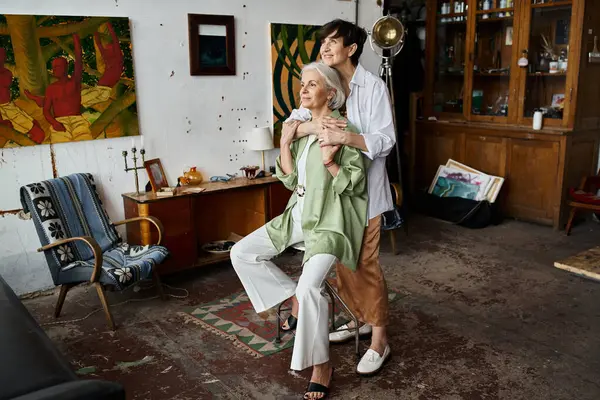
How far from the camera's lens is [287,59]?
5.18m

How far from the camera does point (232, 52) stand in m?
4.82

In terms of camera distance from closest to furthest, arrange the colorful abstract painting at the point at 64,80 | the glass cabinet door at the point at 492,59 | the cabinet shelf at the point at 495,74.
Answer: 1. the colorful abstract painting at the point at 64,80
2. the glass cabinet door at the point at 492,59
3. the cabinet shelf at the point at 495,74

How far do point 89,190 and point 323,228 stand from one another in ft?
6.78

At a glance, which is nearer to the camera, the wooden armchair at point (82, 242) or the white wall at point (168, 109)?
the wooden armchair at point (82, 242)

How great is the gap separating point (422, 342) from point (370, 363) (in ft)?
1.69

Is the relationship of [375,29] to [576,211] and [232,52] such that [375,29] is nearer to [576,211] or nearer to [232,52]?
[232,52]

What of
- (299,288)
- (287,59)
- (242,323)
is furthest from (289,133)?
(287,59)

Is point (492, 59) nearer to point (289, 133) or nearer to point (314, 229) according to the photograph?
point (289, 133)

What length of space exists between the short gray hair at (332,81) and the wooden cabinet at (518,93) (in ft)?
11.4

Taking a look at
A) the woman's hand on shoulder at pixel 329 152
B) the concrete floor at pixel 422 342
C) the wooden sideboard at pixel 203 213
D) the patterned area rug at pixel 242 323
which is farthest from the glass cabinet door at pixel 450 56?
the woman's hand on shoulder at pixel 329 152

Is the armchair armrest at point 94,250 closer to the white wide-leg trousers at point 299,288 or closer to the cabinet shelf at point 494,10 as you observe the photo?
the white wide-leg trousers at point 299,288

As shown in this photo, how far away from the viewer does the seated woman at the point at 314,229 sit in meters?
2.68

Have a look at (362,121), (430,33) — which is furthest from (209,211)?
(430,33)

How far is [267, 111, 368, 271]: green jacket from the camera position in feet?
9.11
